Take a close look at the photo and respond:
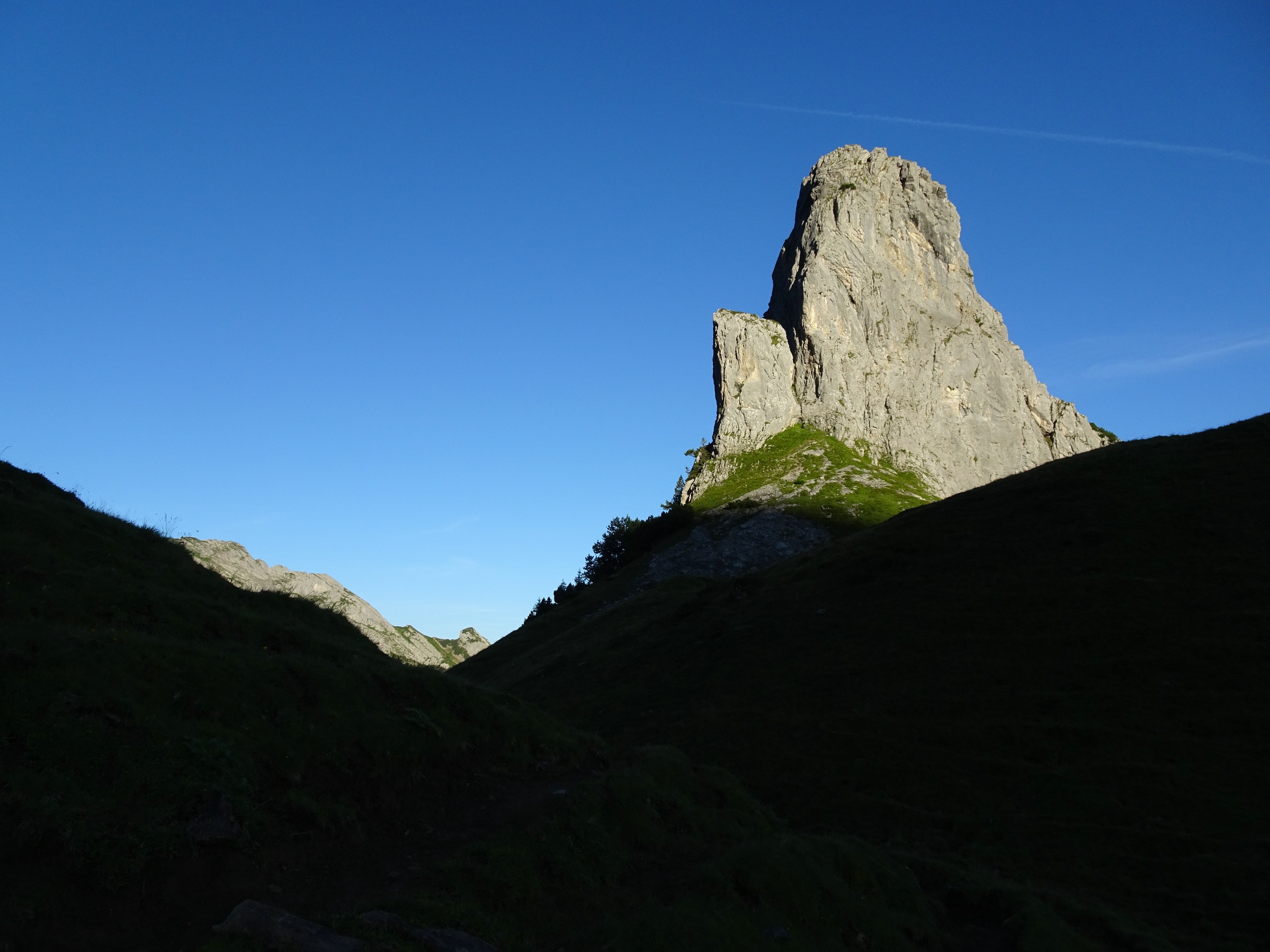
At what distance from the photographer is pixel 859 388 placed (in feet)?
408

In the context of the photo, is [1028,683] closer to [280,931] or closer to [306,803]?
[306,803]

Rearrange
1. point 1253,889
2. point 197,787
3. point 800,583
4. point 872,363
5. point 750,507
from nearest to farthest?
1. point 197,787
2. point 1253,889
3. point 800,583
4. point 750,507
5. point 872,363

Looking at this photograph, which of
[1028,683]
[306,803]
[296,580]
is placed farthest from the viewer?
[296,580]

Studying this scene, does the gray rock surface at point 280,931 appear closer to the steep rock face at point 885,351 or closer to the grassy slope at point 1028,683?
the grassy slope at point 1028,683

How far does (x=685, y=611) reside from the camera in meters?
59.1

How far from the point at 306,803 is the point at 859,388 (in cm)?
11752

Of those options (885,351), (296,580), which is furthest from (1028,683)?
(296,580)

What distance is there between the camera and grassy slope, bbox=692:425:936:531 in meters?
94.4

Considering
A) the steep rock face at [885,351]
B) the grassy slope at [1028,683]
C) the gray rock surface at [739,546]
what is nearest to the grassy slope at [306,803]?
the grassy slope at [1028,683]

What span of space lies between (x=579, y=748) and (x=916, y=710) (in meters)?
19.0

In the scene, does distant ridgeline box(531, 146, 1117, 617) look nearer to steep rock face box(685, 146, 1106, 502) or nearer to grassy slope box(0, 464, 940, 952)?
steep rock face box(685, 146, 1106, 502)

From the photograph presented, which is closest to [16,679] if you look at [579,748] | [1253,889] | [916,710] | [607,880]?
[607,880]

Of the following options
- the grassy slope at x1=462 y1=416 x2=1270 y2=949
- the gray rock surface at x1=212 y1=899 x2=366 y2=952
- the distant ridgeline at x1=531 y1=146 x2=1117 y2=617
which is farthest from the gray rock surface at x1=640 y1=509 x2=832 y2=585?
the gray rock surface at x1=212 y1=899 x2=366 y2=952

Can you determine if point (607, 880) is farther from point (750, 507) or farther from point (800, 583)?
point (750, 507)
